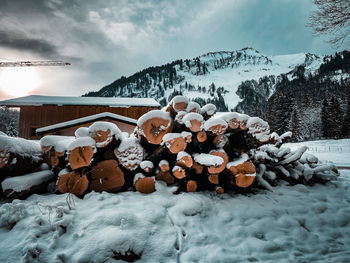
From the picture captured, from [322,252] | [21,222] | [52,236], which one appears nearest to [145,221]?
[52,236]

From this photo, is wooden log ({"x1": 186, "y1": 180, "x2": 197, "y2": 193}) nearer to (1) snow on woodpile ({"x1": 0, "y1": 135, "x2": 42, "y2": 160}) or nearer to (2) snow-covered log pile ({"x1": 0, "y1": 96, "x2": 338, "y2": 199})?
(2) snow-covered log pile ({"x1": 0, "y1": 96, "x2": 338, "y2": 199})

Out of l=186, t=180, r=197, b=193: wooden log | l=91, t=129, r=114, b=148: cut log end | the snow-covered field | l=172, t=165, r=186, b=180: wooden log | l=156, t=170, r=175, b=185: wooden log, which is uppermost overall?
l=91, t=129, r=114, b=148: cut log end

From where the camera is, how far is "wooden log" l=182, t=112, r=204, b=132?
3045mm

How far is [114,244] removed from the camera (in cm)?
178

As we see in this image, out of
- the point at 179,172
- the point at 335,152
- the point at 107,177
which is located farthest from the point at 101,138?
the point at 335,152

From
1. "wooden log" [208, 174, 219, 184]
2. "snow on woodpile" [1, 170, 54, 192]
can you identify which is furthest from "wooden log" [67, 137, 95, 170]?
"wooden log" [208, 174, 219, 184]

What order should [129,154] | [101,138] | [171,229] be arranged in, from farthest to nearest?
[129,154] → [101,138] → [171,229]

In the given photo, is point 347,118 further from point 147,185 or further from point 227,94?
point 227,94

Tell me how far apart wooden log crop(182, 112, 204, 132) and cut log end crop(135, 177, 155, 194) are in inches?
44.5

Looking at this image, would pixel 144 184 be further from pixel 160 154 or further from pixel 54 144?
pixel 54 144

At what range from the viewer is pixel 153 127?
3070 millimetres

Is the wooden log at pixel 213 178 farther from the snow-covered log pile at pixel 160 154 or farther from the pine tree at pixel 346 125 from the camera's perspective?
the pine tree at pixel 346 125

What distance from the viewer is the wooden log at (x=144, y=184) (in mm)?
3006

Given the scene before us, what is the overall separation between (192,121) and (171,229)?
1681 millimetres
